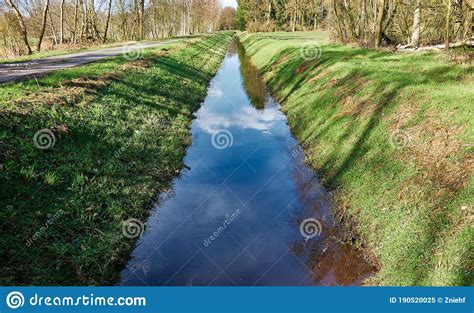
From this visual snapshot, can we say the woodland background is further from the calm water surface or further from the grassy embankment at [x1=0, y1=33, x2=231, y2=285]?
the grassy embankment at [x1=0, y1=33, x2=231, y2=285]

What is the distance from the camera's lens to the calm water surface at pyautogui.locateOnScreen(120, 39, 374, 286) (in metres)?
7.84

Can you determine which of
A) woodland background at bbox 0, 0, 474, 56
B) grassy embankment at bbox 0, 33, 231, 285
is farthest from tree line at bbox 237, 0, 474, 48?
grassy embankment at bbox 0, 33, 231, 285

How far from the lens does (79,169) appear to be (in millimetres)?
9992

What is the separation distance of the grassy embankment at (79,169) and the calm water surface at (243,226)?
0.70 m

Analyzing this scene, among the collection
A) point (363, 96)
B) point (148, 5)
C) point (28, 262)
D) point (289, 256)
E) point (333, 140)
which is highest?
point (148, 5)

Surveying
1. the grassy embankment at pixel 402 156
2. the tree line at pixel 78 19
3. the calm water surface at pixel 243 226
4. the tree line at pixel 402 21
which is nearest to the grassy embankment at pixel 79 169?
the calm water surface at pixel 243 226

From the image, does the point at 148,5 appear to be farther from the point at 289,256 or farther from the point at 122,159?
the point at 289,256

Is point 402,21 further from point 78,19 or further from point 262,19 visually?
point 262,19

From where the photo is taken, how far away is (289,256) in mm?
8469

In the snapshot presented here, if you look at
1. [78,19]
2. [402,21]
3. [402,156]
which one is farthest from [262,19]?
[402,156]

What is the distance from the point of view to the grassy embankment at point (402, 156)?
7098 mm

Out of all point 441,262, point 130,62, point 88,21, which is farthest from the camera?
point 88,21
